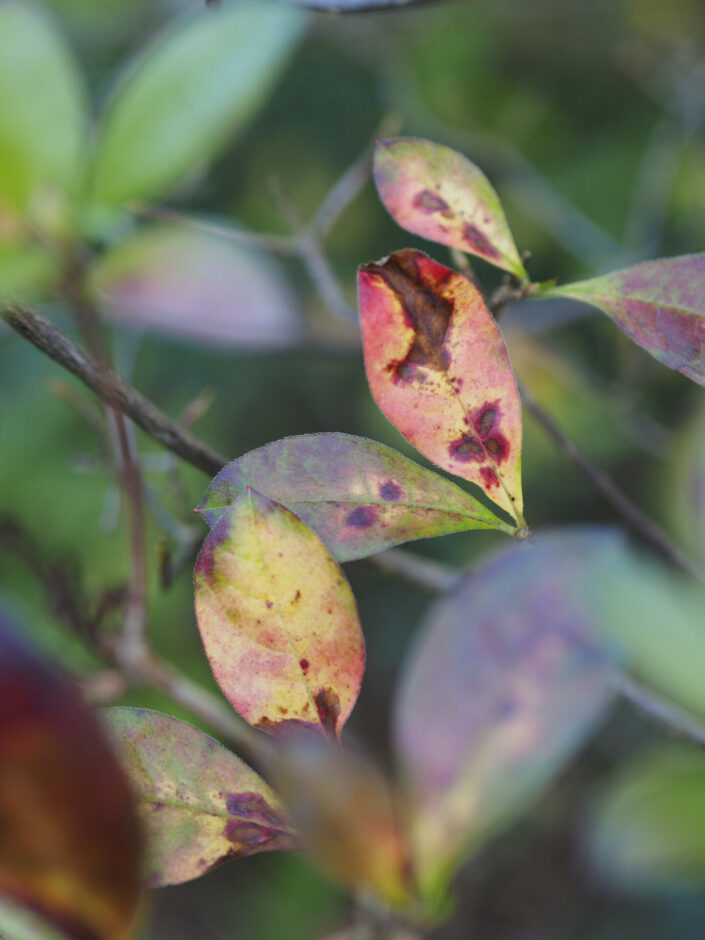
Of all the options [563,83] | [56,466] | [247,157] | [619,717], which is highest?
[563,83]

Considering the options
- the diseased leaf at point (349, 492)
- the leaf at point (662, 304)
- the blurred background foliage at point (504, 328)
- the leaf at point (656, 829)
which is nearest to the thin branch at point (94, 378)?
the diseased leaf at point (349, 492)

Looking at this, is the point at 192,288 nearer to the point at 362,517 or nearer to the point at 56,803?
the point at 362,517

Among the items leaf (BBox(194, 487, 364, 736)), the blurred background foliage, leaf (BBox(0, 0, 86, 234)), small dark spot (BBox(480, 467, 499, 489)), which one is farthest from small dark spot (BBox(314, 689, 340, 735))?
the blurred background foliage

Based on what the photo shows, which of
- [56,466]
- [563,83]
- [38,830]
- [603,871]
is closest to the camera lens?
[38,830]

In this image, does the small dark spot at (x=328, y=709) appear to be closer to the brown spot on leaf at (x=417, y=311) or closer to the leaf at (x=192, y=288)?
the brown spot on leaf at (x=417, y=311)

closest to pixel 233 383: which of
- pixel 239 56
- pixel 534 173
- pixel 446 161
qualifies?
pixel 534 173

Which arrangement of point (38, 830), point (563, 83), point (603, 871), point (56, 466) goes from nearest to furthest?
point (38, 830)
point (603, 871)
point (56, 466)
point (563, 83)

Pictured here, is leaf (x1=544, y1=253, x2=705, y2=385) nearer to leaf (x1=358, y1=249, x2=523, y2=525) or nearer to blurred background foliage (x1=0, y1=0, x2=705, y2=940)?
leaf (x1=358, y1=249, x2=523, y2=525)

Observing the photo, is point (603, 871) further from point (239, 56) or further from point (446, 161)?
point (239, 56)
